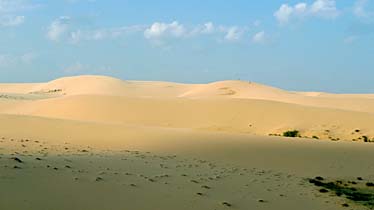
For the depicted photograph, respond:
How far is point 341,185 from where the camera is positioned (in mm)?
10055

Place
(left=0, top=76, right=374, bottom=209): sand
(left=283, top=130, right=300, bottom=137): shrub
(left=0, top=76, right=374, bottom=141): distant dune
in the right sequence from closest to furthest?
(left=0, top=76, right=374, bottom=209): sand, (left=283, top=130, right=300, bottom=137): shrub, (left=0, top=76, right=374, bottom=141): distant dune

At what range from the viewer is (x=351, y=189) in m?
9.70

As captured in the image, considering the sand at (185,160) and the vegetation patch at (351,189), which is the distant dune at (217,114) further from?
the vegetation patch at (351,189)

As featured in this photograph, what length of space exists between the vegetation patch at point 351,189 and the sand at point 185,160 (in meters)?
0.24

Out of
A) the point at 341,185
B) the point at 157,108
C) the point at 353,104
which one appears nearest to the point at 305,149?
the point at 341,185

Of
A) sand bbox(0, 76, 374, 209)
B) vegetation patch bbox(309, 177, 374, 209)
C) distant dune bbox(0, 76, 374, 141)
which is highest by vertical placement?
distant dune bbox(0, 76, 374, 141)

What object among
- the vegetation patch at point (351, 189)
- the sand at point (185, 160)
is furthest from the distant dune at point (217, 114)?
the vegetation patch at point (351, 189)

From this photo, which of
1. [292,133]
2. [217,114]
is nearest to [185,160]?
[292,133]

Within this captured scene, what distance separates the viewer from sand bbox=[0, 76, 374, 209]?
24.5 ft

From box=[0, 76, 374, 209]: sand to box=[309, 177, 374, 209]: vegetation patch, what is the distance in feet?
0.78

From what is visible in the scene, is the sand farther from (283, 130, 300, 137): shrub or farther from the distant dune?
(283, 130, 300, 137): shrub

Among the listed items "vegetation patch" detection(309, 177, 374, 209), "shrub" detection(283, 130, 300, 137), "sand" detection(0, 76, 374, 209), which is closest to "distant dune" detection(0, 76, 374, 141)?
"sand" detection(0, 76, 374, 209)

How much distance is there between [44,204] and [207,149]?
23.4 feet

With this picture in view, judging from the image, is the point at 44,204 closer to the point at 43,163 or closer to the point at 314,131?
the point at 43,163
